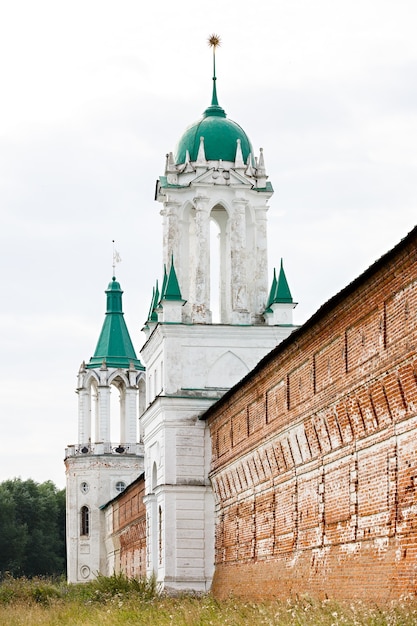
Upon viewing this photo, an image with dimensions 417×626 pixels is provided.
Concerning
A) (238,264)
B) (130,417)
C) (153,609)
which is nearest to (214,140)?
(238,264)

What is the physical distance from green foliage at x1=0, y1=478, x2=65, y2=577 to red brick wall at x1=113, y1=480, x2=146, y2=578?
18929mm

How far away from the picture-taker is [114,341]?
63.2 metres

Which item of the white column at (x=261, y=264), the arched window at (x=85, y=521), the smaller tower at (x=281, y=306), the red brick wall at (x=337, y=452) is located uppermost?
the white column at (x=261, y=264)

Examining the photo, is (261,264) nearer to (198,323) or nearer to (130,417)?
(198,323)

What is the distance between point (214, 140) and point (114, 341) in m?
28.8

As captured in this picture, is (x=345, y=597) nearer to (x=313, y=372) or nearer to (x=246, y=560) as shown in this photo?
(x=313, y=372)

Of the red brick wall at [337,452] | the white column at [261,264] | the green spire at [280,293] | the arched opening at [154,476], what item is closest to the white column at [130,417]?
the arched opening at [154,476]

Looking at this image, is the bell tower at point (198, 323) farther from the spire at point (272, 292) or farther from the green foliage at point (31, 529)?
the green foliage at point (31, 529)

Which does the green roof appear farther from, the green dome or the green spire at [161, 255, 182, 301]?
the green spire at [161, 255, 182, 301]

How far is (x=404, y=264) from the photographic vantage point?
53.8 feet

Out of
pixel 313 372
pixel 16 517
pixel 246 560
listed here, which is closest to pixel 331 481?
pixel 313 372

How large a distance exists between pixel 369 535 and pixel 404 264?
395cm

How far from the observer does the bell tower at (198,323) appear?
106 feet

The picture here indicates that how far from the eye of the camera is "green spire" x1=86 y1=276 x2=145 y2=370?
62125 millimetres
